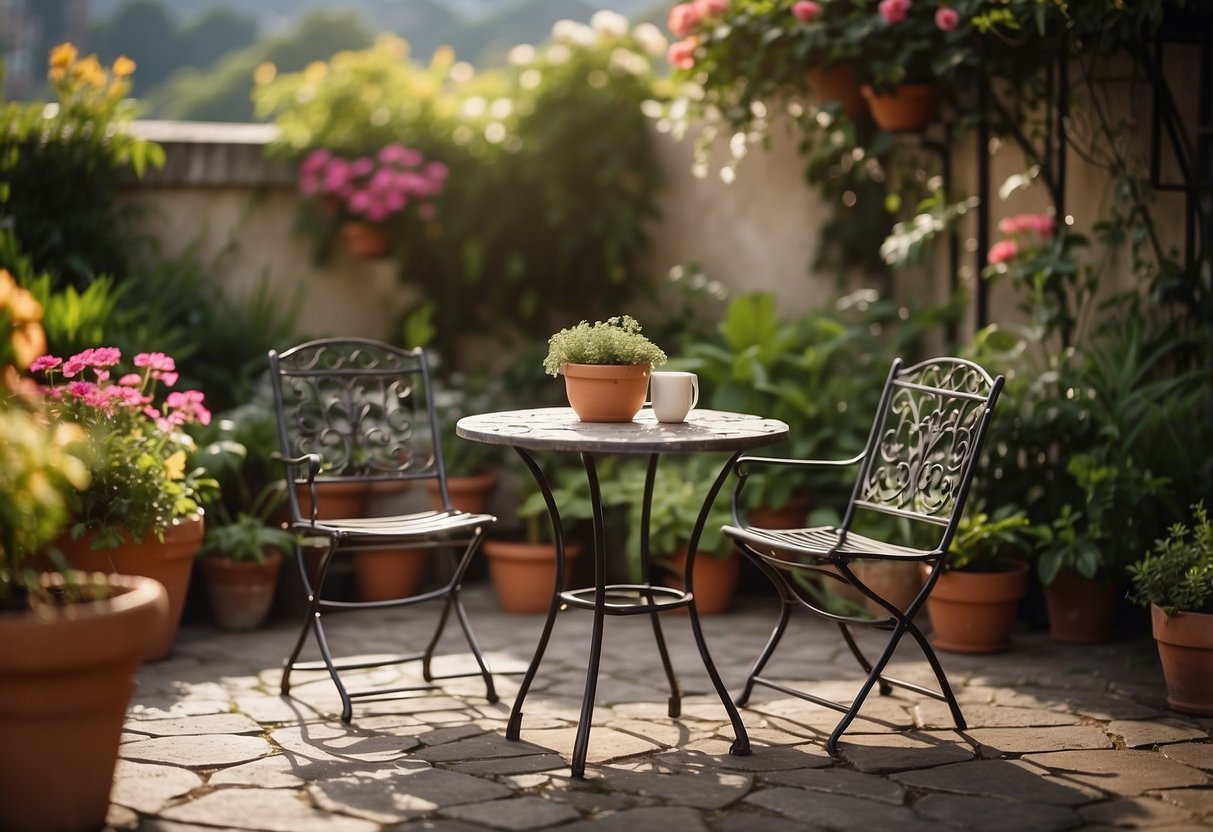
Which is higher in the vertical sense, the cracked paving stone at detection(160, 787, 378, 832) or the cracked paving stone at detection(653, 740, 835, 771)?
the cracked paving stone at detection(160, 787, 378, 832)

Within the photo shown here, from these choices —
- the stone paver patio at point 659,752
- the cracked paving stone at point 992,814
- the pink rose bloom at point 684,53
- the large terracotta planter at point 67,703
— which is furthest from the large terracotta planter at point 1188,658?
the pink rose bloom at point 684,53

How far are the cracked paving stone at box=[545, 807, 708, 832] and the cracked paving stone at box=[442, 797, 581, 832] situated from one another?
63 mm

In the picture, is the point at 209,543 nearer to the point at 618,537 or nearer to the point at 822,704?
the point at 618,537

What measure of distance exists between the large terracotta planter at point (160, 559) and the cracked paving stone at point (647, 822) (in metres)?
1.87

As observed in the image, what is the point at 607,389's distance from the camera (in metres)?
3.84

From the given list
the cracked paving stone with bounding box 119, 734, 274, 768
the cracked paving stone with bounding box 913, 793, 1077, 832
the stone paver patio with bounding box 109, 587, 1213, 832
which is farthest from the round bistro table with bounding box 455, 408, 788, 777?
the cracked paving stone with bounding box 119, 734, 274, 768

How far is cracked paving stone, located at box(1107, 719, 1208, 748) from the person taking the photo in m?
3.88

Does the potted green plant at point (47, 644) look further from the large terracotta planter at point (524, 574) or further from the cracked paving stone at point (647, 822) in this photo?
the large terracotta planter at point (524, 574)

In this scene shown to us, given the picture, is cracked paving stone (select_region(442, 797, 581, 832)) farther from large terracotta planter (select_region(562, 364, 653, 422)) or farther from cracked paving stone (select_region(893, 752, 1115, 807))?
large terracotta planter (select_region(562, 364, 653, 422))

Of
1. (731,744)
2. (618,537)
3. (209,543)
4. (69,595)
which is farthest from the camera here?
(618,537)

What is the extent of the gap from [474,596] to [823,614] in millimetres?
2425

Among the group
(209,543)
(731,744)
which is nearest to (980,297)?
(731,744)

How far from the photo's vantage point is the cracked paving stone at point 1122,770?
3523 millimetres

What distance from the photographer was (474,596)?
605cm
